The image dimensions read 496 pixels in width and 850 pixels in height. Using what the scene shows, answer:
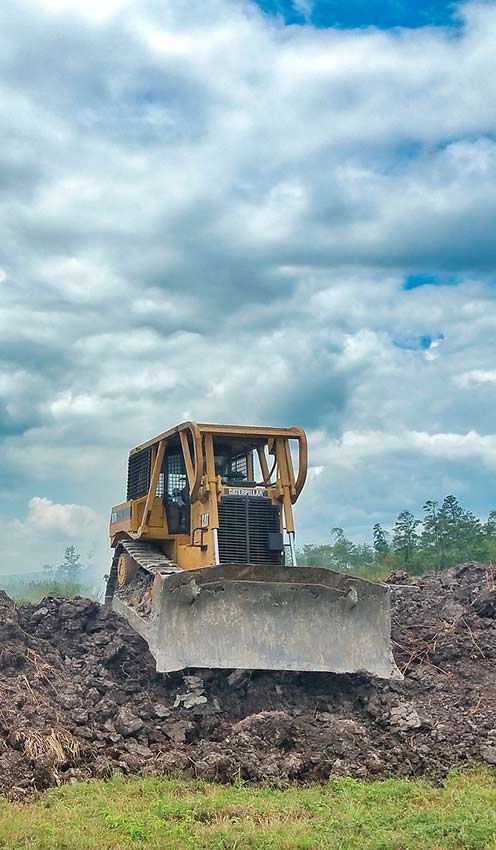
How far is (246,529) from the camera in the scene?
1240cm

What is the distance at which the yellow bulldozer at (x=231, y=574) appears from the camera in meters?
11.0

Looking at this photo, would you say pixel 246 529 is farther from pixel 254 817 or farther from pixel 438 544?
pixel 438 544

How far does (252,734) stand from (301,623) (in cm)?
175

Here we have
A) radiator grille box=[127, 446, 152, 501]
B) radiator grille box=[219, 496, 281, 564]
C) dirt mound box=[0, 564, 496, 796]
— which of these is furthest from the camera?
radiator grille box=[127, 446, 152, 501]

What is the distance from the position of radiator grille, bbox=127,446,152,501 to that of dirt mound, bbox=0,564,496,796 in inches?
81.8

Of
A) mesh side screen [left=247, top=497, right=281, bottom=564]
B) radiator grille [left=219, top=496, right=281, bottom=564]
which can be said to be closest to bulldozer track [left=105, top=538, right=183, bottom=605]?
radiator grille [left=219, top=496, right=281, bottom=564]

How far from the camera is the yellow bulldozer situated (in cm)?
1100

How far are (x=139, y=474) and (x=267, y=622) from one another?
4524 mm

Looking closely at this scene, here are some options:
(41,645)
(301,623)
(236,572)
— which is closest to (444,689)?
(301,623)

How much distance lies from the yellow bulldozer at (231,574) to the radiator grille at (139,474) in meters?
0.03

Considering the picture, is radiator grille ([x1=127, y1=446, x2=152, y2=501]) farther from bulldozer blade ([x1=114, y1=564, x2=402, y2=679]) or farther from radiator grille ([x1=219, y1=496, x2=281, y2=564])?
bulldozer blade ([x1=114, y1=564, x2=402, y2=679])

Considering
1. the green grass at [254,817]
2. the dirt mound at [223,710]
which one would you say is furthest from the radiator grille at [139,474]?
the green grass at [254,817]

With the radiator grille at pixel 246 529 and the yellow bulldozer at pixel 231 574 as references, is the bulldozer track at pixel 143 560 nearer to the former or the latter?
the yellow bulldozer at pixel 231 574

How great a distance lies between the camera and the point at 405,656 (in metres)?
12.7
